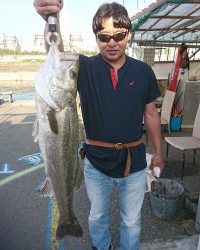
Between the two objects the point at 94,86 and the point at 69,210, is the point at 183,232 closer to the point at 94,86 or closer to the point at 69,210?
the point at 69,210

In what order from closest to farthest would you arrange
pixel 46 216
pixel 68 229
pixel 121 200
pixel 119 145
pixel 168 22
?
pixel 68 229 → pixel 119 145 → pixel 121 200 → pixel 46 216 → pixel 168 22

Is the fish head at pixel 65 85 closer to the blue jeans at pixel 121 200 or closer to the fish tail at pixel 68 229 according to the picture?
the blue jeans at pixel 121 200

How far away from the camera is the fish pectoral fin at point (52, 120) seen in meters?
2.36

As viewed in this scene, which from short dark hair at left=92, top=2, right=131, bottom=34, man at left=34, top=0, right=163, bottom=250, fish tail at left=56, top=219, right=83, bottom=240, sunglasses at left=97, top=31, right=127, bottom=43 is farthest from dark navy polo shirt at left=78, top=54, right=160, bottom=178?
fish tail at left=56, top=219, right=83, bottom=240

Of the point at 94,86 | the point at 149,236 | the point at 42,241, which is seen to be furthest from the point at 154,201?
the point at 94,86

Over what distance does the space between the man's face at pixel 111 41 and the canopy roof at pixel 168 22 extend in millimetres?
2724

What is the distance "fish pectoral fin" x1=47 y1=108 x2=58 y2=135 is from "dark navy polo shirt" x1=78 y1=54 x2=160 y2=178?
0.69m

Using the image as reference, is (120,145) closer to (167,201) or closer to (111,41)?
(111,41)

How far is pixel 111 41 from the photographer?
2.87 m

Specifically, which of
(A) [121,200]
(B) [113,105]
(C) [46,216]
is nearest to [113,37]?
(B) [113,105]

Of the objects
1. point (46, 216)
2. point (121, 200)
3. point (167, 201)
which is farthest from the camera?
point (46, 216)

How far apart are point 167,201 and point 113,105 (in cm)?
234

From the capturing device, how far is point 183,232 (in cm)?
453

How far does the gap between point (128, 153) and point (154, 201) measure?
6.62ft
